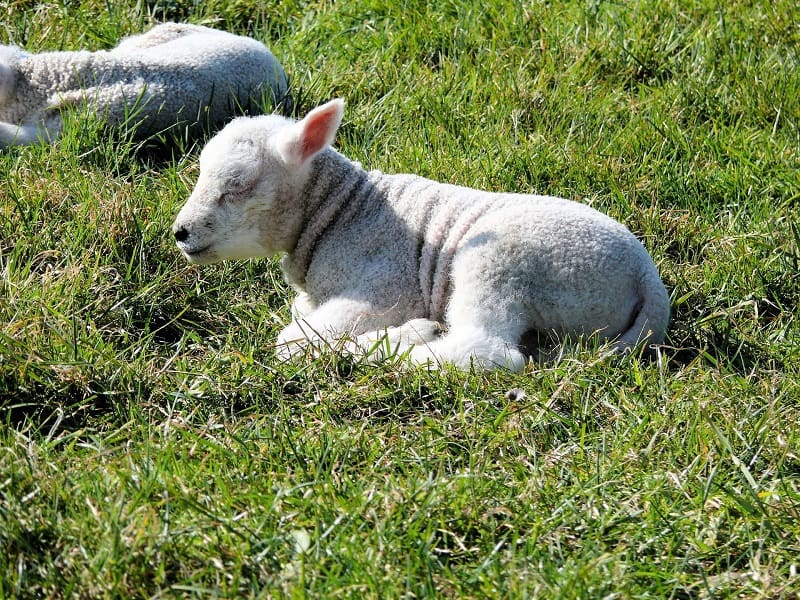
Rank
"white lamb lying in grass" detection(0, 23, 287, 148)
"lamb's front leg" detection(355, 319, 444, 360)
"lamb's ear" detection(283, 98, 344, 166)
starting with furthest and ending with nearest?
"white lamb lying in grass" detection(0, 23, 287, 148), "lamb's ear" detection(283, 98, 344, 166), "lamb's front leg" detection(355, 319, 444, 360)

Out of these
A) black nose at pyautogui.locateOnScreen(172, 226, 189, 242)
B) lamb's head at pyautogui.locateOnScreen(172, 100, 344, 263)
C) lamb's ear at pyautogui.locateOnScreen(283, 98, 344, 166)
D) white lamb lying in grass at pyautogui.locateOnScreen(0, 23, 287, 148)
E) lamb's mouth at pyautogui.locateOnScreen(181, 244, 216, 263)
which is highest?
lamb's ear at pyautogui.locateOnScreen(283, 98, 344, 166)

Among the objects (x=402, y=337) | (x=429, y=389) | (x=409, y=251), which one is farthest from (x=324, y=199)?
(x=429, y=389)

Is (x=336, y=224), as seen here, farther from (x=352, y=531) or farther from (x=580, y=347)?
(x=352, y=531)

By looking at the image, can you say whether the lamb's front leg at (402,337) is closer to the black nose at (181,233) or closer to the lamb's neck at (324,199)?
the lamb's neck at (324,199)

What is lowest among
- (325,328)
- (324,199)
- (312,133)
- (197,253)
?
(325,328)

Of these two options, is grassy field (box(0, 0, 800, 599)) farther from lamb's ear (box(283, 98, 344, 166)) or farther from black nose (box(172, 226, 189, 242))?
lamb's ear (box(283, 98, 344, 166))

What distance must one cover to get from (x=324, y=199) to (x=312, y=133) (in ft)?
0.96

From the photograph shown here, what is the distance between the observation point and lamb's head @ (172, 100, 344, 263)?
4.17 m

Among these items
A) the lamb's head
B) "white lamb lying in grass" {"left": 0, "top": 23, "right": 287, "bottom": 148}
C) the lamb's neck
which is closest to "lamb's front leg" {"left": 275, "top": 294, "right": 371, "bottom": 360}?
the lamb's neck

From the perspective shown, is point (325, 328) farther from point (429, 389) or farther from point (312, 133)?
point (312, 133)

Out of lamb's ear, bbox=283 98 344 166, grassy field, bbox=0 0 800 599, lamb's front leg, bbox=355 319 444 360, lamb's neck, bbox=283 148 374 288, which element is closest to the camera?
grassy field, bbox=0 0 800 599

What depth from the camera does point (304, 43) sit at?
6430 mm

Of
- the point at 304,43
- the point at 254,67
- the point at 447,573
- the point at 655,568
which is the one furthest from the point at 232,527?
the point at 304,43

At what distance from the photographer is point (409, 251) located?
13.9ft
